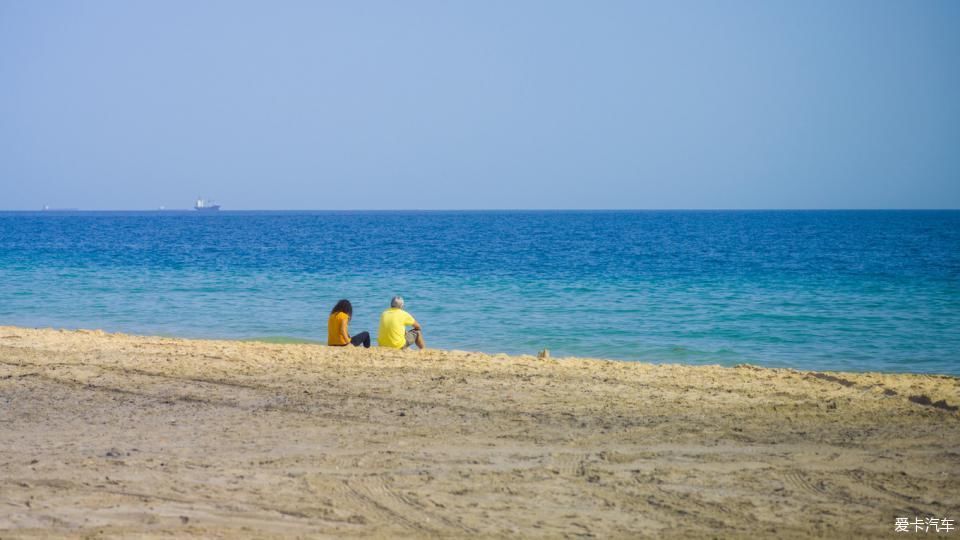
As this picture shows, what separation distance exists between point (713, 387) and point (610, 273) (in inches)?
878

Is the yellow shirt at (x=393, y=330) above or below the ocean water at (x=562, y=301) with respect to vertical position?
above

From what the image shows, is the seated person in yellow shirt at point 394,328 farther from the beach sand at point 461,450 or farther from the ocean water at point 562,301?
the ocean water at point 562,301

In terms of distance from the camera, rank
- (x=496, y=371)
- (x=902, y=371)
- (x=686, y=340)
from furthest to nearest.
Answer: (x=686, y=340), (x=902, y=371), (x=496, y=371)

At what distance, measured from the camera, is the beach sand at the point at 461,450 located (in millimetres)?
5965

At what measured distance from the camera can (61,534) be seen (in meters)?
5.59

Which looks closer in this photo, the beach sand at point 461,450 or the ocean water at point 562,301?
the beach sand at point 461,450

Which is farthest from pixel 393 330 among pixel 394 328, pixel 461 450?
pixel 461 450

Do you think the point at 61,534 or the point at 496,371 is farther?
the point at 496,371

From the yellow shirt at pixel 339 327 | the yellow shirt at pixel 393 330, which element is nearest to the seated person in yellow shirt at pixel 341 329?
the yellow shirt at pixel 339 327

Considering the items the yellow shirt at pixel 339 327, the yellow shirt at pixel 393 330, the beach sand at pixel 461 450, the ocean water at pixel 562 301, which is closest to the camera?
the beach sand at pixel 461 450

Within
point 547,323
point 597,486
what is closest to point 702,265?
point 547,323

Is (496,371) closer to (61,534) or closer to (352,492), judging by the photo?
(352,492)

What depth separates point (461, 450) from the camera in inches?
295

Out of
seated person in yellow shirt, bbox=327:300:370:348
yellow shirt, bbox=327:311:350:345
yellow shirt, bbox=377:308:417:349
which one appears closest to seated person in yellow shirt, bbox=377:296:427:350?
yellow shirt, bbox=377:308:417:349
